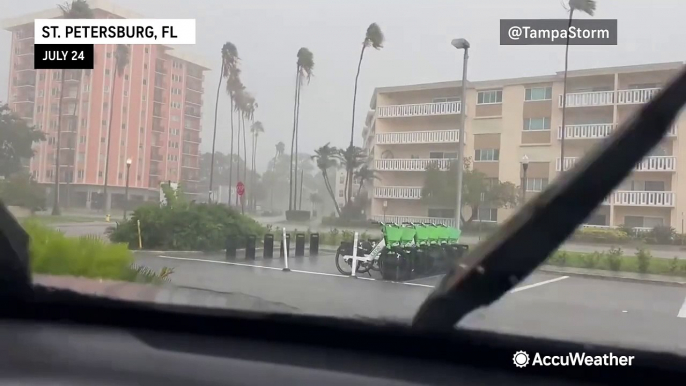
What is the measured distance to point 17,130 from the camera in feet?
11.9

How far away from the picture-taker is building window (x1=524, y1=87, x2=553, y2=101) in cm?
271

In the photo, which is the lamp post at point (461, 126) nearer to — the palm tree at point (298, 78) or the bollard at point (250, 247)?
the palm tree at point (298, 78)

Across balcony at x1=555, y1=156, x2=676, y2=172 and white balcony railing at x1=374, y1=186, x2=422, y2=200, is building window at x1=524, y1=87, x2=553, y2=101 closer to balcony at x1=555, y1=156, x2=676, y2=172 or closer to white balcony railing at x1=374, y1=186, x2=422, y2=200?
balcony at x1=555, y1=156, x2=676, y2=172

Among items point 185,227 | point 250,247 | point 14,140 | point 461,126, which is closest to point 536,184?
point 461,126

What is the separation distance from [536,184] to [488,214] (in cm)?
28

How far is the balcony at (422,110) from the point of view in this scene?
2.93m

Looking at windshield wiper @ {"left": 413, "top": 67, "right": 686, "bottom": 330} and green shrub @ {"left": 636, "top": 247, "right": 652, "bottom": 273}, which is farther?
green shrub @ {"left": 636, "top": 247, "right": 652, "bottom": 273}

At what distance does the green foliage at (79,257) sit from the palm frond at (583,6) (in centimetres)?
221

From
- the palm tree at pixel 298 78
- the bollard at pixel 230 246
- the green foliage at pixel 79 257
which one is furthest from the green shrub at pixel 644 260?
the green foliage at pixel 79 257

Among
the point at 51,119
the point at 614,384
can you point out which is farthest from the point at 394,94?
the point at 51,119

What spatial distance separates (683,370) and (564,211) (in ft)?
2.09

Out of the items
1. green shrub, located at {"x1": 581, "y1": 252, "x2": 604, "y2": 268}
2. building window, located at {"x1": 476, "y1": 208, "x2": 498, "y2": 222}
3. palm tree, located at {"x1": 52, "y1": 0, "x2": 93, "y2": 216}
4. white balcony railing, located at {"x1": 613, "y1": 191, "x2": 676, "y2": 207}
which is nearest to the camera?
white balcony railing, located at {"x1": 613, "y1": 191, "x2": 676, "y2": 207}

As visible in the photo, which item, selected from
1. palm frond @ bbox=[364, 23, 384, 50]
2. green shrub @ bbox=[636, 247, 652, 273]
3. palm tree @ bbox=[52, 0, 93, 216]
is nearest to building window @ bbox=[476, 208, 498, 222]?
green shrub @ bbox=[636, 247, 652, 273]

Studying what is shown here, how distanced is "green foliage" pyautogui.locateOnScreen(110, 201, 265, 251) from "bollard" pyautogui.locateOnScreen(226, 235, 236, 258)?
0.07ft
